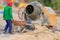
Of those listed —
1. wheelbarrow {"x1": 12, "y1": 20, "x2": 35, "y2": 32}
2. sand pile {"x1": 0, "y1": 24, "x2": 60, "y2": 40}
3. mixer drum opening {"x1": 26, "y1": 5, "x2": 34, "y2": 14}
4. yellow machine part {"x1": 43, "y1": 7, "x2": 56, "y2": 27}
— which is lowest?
sand pile {"x1": 0, "y1": 24, "x2": 60, "y2": 40}

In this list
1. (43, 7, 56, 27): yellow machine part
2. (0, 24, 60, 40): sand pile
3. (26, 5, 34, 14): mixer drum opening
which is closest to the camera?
(0, 24, 60, 40): sand pile

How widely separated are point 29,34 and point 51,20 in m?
1.76

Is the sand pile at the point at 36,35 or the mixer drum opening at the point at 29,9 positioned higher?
the mixer drum opening at the point at 29,9

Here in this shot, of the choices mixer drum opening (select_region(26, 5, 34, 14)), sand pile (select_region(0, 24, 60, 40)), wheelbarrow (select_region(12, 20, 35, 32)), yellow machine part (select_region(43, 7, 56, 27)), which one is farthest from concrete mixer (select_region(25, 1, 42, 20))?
sand pile (select_region(0, 24, 60, 40))

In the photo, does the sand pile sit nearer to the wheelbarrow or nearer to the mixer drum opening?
the wheelbarrow

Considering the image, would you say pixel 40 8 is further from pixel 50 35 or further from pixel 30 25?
pixel 50 35

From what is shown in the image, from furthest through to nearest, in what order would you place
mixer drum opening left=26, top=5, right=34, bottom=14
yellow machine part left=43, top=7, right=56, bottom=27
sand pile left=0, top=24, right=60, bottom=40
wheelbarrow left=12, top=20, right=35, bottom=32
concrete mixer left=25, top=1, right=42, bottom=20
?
mixer drum opening left=26, top=5, right=34, bottom=14 → concrete mixer left=25, top=1, right=42, bottom=20 → yellow machine part left=43, top=7, right=56, bottom=27 → wheelbarrow left=12, top=20, right=35, bottom=32 → sand pile left=0, top=24, right=60, bottom=40

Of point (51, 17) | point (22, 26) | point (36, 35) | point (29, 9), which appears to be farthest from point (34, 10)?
point (36, 35)

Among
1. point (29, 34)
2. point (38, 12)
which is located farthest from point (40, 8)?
point (29, 34)

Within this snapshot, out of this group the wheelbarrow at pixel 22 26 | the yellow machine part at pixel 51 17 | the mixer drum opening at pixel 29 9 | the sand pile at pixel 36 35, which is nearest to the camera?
the sand pile at pixel 36 35

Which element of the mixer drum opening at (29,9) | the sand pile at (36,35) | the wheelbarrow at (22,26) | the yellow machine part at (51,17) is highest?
the mixer drum opening at (29,9)

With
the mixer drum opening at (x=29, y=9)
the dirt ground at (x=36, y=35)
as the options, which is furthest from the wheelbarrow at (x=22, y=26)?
the mixer drum opening at (x=29, y=9)

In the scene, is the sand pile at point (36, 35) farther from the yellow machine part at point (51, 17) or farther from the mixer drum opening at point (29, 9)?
the mixer drum opening at point (29, 9)

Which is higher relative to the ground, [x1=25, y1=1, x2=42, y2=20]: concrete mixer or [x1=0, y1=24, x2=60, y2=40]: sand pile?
[x1=25, y1=1, x2=42, y2=20]: concrete mixer
